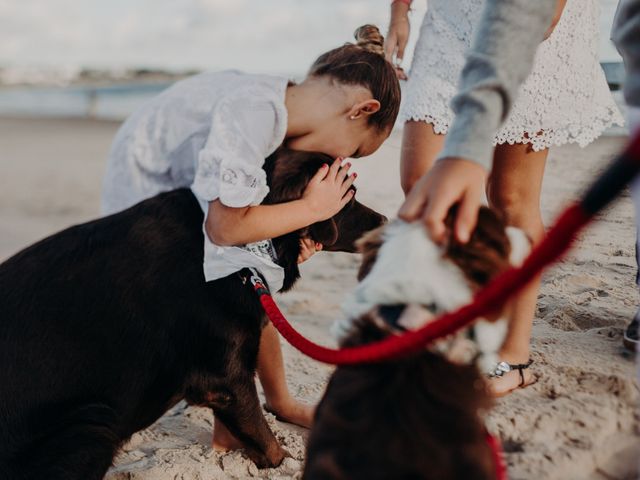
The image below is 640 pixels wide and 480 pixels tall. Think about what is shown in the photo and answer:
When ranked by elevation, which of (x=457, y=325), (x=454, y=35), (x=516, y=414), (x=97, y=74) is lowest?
(x=97, y=74)

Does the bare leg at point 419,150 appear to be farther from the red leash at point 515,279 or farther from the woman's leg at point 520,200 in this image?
the red leash at point 515,279

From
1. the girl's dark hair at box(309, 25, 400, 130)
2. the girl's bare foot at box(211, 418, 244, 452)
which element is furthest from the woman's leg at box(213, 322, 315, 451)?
the girl's dark hair at box(309, 25, 400, 130)

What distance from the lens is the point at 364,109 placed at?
7.97ft

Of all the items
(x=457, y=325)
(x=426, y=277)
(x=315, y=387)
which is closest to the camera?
(x=457, y=325)

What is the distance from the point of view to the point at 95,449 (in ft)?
6.27

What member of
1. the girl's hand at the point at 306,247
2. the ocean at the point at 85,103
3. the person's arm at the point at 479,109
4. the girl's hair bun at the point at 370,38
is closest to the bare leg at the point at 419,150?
the girl's hand at the point at 306,247

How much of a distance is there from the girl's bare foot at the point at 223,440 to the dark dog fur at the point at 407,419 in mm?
1313

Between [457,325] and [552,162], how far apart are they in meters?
2.94

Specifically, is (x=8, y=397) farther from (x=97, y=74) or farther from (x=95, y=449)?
(x=97, y=74)

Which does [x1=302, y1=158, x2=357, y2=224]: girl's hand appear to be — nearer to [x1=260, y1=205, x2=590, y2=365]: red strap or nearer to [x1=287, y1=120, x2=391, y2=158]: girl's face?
[x1=287, y1=120, x2=391, y2=158]: girl's face

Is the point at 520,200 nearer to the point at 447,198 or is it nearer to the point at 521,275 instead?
the point at 447,198

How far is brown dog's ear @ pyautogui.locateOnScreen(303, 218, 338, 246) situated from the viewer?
234 centimetres

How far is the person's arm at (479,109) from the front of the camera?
1.19 m

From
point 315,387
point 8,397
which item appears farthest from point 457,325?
point 315,387
